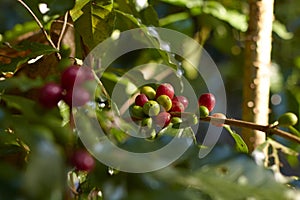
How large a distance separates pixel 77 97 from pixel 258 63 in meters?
0.64

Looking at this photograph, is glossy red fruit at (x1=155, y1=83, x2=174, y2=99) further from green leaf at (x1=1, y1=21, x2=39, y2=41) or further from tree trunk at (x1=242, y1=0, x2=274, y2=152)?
green leaf at (x1=1, y1=21, x2=39, y2=41)

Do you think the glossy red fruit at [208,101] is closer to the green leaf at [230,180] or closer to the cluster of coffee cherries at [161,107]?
the cluster of coffee cherries at [161,107]

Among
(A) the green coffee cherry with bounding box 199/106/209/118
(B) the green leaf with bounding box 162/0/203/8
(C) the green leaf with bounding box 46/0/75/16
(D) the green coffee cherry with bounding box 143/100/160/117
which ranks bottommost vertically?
(B) the green leaf with bounding box 162/0/203/8

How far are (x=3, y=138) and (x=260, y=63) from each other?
1.90 feet

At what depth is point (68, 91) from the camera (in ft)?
1.88

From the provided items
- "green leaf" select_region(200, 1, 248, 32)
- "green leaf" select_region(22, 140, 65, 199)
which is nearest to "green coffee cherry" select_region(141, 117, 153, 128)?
"green leaf" select_region(22, 140, 65, 199)

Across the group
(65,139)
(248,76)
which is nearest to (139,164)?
(65,139)

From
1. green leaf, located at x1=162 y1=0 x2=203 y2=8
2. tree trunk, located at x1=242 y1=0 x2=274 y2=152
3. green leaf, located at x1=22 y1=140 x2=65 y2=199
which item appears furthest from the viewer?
green leaf, located at x1=162 y1=0 x2=203 y2=8

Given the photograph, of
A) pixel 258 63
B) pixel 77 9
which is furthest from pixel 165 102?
pixel 258 63

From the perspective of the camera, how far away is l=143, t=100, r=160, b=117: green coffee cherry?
0.76 m

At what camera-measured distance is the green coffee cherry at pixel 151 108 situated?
2.50 ft

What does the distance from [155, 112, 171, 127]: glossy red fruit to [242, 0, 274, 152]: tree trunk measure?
0.37m

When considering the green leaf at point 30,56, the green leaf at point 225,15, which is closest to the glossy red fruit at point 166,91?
the green leaf at point 30,56

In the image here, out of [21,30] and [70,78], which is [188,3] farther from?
[70,78]
